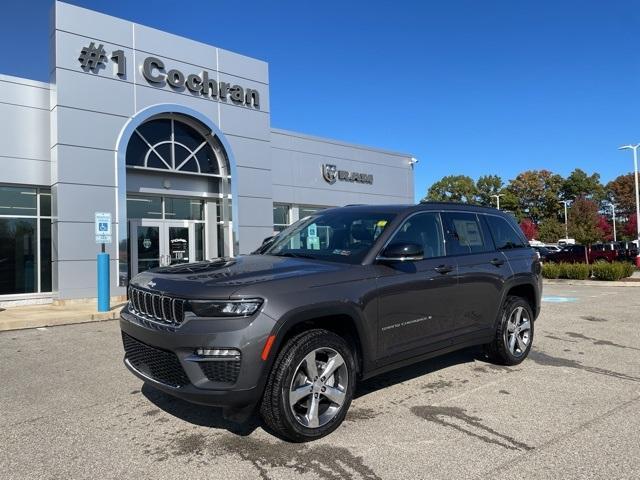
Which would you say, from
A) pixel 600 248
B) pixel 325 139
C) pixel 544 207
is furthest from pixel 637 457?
pixel 544 207

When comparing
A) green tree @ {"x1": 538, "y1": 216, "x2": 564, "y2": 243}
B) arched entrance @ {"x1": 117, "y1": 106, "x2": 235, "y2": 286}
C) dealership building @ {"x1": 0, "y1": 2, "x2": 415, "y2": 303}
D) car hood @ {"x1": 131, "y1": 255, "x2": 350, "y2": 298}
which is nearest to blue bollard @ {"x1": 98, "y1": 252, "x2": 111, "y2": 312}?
dealership building @ {"x1": 0, "y1": 2, "x2": 415, "y2": 303}

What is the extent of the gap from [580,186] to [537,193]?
233 inches

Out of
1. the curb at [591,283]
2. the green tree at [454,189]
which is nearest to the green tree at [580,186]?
the green tree at [454,189]

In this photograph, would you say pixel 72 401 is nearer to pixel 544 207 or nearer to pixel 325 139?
pixel 325 139

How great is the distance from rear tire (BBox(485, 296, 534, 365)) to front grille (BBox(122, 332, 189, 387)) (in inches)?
143

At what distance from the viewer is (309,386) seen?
145 inches

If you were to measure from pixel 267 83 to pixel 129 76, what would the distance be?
4.86 meters

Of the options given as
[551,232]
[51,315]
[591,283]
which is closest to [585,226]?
[591,283]

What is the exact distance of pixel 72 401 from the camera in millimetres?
4801

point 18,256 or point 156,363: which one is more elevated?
point 18,256

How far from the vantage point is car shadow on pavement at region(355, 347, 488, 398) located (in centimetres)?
503

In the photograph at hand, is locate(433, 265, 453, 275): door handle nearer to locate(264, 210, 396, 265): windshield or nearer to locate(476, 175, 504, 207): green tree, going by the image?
locate(264, 210, 396, 265): windshield

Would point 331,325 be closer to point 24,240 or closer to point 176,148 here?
point 24,240

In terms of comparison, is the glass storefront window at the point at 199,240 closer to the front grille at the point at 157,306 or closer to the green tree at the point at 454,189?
the front grille at the point at 157,306
